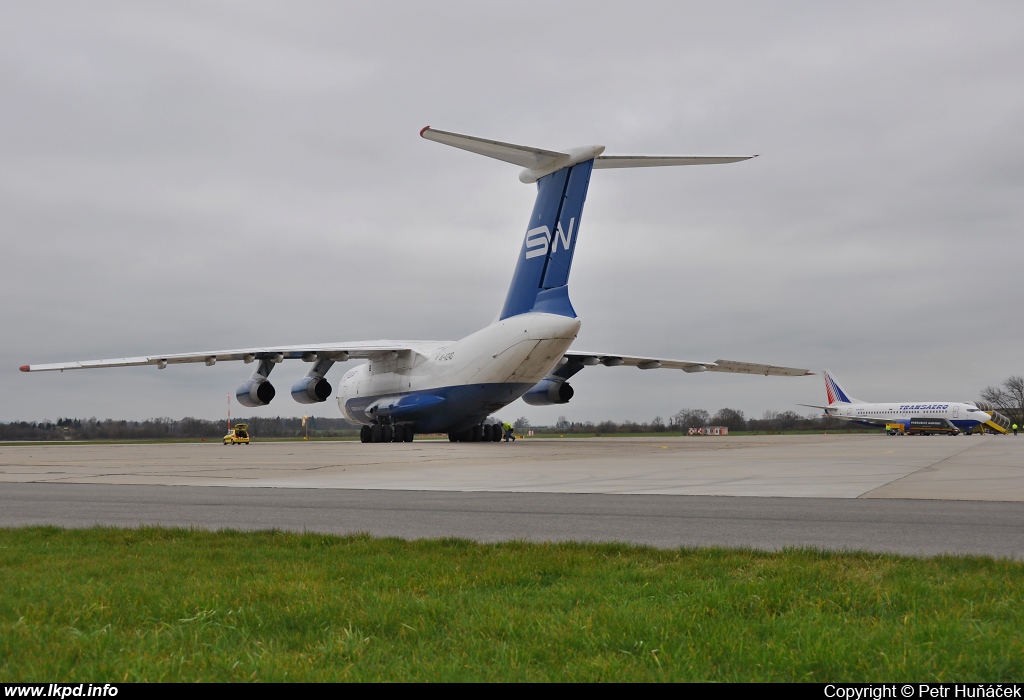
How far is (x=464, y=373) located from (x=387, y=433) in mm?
6331

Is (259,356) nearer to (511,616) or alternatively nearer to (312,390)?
(312,390)

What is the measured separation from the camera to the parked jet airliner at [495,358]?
83.9ft

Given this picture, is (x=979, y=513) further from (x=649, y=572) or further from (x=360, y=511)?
(x=360, y=511)

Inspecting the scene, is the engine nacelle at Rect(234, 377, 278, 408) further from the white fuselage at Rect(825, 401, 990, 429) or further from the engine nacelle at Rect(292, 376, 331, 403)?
the white fuselage at Rect(825, 401, 990, 429)

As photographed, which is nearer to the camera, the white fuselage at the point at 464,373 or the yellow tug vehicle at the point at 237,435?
the white fuselage at the point at 464,373

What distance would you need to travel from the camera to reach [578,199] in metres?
25.5

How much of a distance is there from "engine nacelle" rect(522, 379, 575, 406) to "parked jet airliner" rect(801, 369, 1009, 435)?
45719 mm

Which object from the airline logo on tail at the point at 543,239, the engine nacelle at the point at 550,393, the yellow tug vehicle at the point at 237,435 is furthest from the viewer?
the yellow tug vehicle at the point at 237,435

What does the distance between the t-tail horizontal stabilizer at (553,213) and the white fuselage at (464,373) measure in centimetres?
72

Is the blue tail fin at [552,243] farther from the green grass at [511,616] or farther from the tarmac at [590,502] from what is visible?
the green grass at [511,616]

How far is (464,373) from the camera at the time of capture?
2977 cm

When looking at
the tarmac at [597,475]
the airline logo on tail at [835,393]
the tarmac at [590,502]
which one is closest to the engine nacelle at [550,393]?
the tarmac at [597,475]

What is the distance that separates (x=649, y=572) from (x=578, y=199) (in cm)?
2128

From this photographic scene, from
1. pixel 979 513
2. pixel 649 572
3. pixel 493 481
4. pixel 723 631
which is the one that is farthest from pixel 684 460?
pixel 723 631
